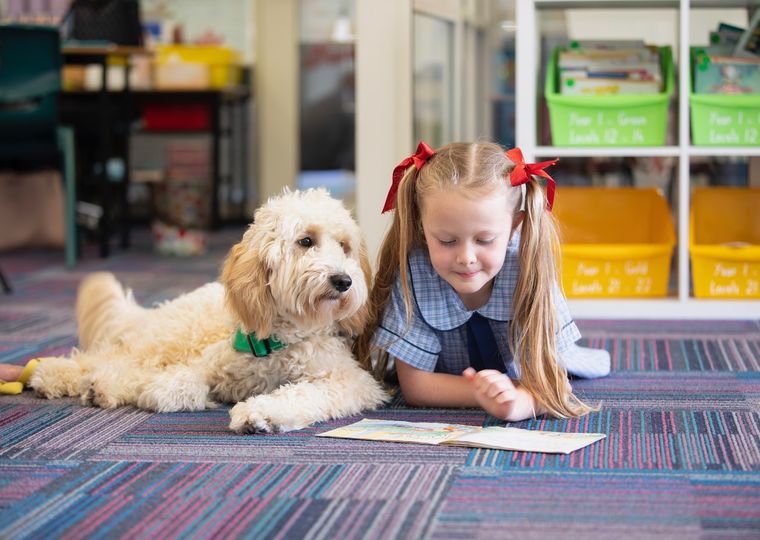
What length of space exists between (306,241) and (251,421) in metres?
0.36

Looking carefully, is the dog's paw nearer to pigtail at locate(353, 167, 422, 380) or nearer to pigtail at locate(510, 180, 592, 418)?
pigtail at locate(353, 167, 422, 380)

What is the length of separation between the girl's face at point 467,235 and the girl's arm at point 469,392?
19 cm

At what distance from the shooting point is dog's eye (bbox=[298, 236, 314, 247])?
1952 mm

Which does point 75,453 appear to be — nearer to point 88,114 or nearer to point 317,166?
point 88,114

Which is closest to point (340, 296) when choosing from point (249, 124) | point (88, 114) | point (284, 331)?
point (284, 331)

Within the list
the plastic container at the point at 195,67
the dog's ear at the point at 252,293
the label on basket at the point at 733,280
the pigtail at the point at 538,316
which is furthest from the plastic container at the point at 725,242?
the plastic container at the point at 195,67

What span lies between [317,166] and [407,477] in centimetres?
710

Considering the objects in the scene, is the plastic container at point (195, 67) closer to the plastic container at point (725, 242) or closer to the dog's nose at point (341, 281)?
the plastic container at point (725, 242)

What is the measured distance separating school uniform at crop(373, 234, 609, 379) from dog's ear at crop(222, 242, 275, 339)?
10.2 inches

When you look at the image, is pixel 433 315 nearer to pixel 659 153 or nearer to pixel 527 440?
pixel 527 440

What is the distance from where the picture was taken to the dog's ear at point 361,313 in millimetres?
2049

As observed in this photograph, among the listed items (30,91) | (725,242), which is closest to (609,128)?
(725,242)

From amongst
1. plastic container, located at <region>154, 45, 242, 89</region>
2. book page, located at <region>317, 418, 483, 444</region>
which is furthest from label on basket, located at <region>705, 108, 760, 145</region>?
plastic container, located at <region>154, 45, 242, 89</region>

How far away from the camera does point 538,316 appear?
2.00 m
